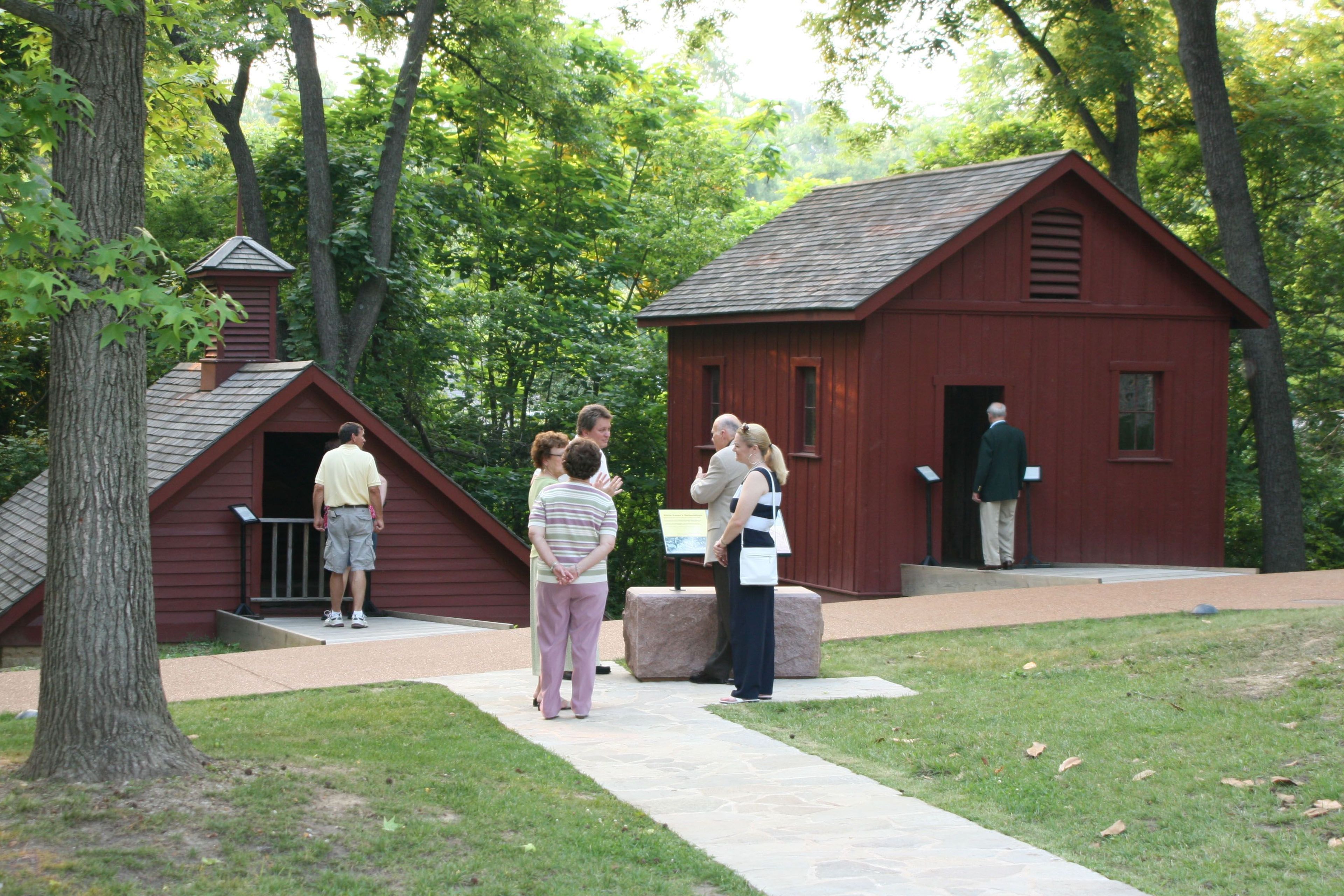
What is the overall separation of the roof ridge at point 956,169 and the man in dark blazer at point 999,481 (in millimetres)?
3322

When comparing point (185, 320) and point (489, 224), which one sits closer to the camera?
point (185, 320)

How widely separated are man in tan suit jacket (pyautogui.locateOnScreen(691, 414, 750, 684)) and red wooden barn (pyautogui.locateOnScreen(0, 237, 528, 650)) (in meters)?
7.11

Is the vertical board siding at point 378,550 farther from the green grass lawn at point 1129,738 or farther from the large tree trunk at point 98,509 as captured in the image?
the large tree trunk at point 98,509

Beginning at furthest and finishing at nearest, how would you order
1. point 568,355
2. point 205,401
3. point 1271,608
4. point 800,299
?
point 568,355 → point 205,401 → point 800,299 → point 1271,608

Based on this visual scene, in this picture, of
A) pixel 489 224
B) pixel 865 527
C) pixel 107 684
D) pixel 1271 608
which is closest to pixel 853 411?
pixel 865 527

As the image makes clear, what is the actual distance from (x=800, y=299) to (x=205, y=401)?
7626 millimetres

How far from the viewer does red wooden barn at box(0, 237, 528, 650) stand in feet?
51.7

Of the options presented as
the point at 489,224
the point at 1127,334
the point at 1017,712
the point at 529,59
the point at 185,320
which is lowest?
the point at 1017,712

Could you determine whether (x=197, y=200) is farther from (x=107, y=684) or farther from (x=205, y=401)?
(x=107, y=684)

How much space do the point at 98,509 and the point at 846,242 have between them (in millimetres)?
12947

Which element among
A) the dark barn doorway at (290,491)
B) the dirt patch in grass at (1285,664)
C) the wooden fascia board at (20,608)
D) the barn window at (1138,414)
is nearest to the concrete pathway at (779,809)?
the dirt patch in grass at (1285,664)

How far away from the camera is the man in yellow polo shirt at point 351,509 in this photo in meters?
13.5

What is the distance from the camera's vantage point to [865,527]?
1584 cm

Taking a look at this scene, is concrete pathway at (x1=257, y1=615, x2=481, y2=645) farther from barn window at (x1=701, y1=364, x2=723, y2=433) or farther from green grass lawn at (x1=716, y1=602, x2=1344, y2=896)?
barn window at (x1=701, y1=364, x2=723, y2=433)
